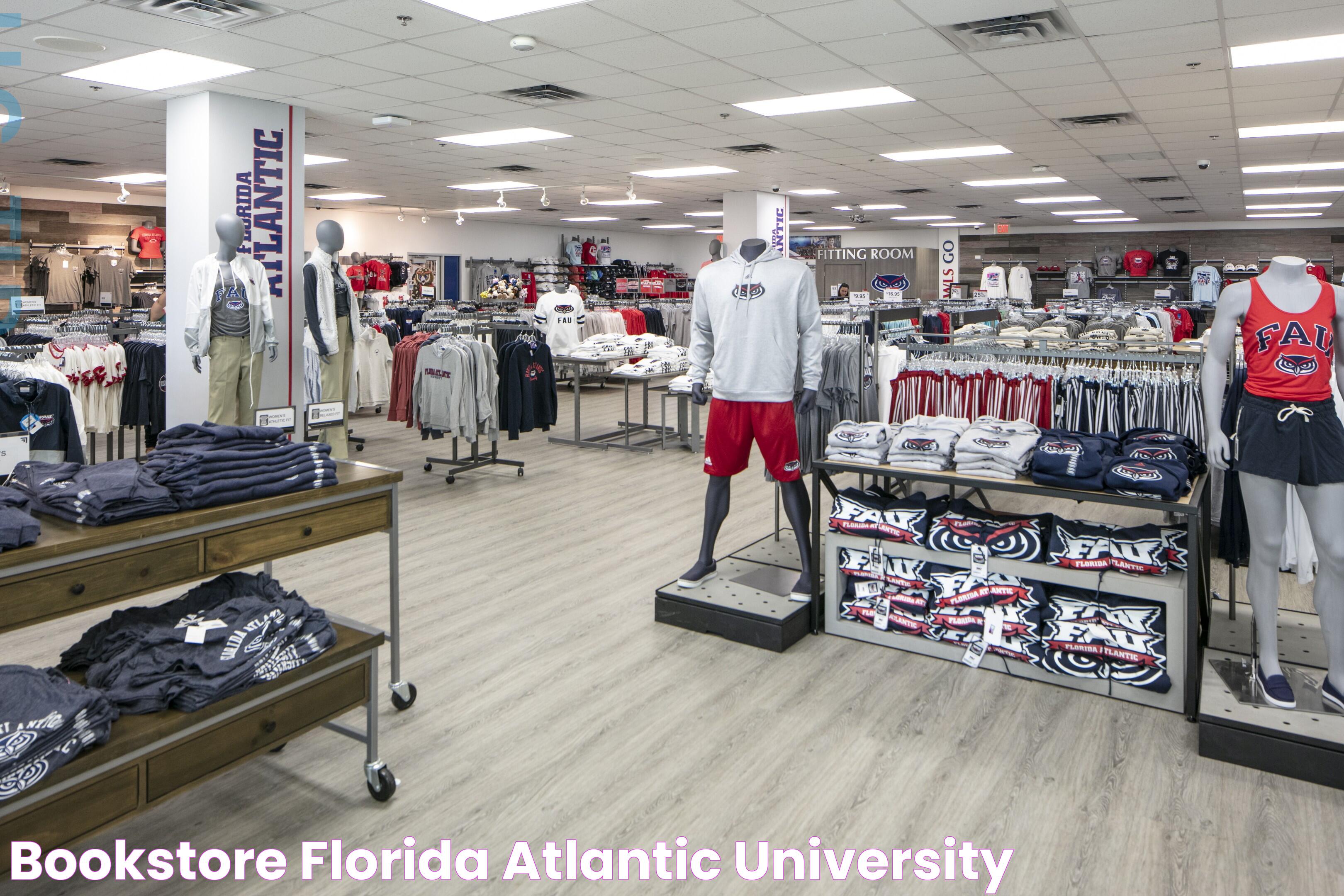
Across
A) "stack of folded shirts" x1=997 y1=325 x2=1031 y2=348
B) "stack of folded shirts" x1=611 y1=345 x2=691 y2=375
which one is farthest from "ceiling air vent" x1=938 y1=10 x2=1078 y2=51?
"stack of folded shirts" x1=611 y1=345 x2=691 y2=375

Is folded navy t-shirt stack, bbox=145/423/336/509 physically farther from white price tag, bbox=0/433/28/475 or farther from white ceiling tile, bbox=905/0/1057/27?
white ceiling tile, bbox=905/0/1057/27

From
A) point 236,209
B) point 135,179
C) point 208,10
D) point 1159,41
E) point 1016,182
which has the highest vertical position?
point 1016,182

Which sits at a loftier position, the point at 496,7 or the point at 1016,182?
the point at 1016,182

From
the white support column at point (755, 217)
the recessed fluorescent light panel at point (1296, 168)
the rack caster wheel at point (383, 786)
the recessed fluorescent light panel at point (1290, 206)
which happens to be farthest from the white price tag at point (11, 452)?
the recessed fluorescent light panel at point (1290, 206)

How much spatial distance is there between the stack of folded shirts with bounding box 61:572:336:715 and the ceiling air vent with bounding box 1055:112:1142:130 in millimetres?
7805

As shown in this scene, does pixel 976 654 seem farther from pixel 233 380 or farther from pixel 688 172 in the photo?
pixel 688 172

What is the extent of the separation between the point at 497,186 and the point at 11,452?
1153 centimetres

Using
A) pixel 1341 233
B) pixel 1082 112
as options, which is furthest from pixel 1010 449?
pixel 1341 233

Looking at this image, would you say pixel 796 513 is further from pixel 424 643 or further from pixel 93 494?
pixel 93 494

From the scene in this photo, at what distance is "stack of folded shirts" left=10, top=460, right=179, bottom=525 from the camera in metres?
2.05

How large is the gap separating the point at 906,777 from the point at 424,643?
208 centimetres

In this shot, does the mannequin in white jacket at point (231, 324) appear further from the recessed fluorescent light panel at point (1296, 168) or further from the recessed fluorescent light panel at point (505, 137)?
the recessed fluorescent light panel at point (1296, 168)

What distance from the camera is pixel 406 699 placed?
3.18 metres

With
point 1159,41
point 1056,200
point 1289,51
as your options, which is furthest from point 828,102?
point 1056,200
